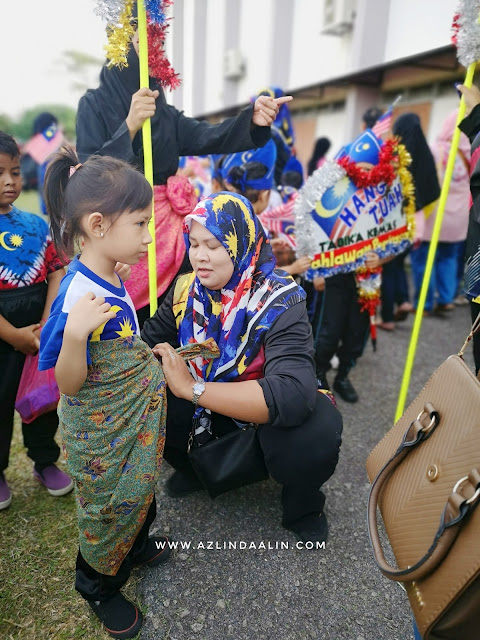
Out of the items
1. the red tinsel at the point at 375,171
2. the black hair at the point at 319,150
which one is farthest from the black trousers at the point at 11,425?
the black hair at the point at 319,150

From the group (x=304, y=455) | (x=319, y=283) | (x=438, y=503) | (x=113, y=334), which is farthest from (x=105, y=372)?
(x=319, y=283)

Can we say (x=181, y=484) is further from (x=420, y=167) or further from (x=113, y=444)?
(x=420, y=167)

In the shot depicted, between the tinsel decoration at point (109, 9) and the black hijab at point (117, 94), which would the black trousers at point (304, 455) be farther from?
the tinsel decoration at point (109, 9)

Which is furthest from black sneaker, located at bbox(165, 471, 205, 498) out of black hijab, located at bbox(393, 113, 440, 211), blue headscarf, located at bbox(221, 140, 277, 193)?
black hijab, located at bbox(393, 113, 440, 211)

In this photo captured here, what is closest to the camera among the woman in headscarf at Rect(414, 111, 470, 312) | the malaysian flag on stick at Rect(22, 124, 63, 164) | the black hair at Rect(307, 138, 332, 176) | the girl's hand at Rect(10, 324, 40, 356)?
the girl's hand at Rect(10, 324, 40, 356)

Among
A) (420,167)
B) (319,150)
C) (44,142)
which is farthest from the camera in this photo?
(319,150)

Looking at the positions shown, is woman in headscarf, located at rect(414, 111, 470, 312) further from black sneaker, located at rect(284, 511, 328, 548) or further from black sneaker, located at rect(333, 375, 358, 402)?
black sneaker, located at rect(284, 511, 328, 548)

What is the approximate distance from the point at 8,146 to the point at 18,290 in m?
0.59

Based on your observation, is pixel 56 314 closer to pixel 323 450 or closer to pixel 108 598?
pixel 108 598

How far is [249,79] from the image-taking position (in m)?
11.8

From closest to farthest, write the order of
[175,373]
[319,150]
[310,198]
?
[175,373] → [310,198] → [319,150]

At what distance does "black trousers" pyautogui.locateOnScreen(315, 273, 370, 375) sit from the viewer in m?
3.03

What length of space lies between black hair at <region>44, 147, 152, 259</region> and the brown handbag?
3.40ft

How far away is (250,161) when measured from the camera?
2.98 meters
